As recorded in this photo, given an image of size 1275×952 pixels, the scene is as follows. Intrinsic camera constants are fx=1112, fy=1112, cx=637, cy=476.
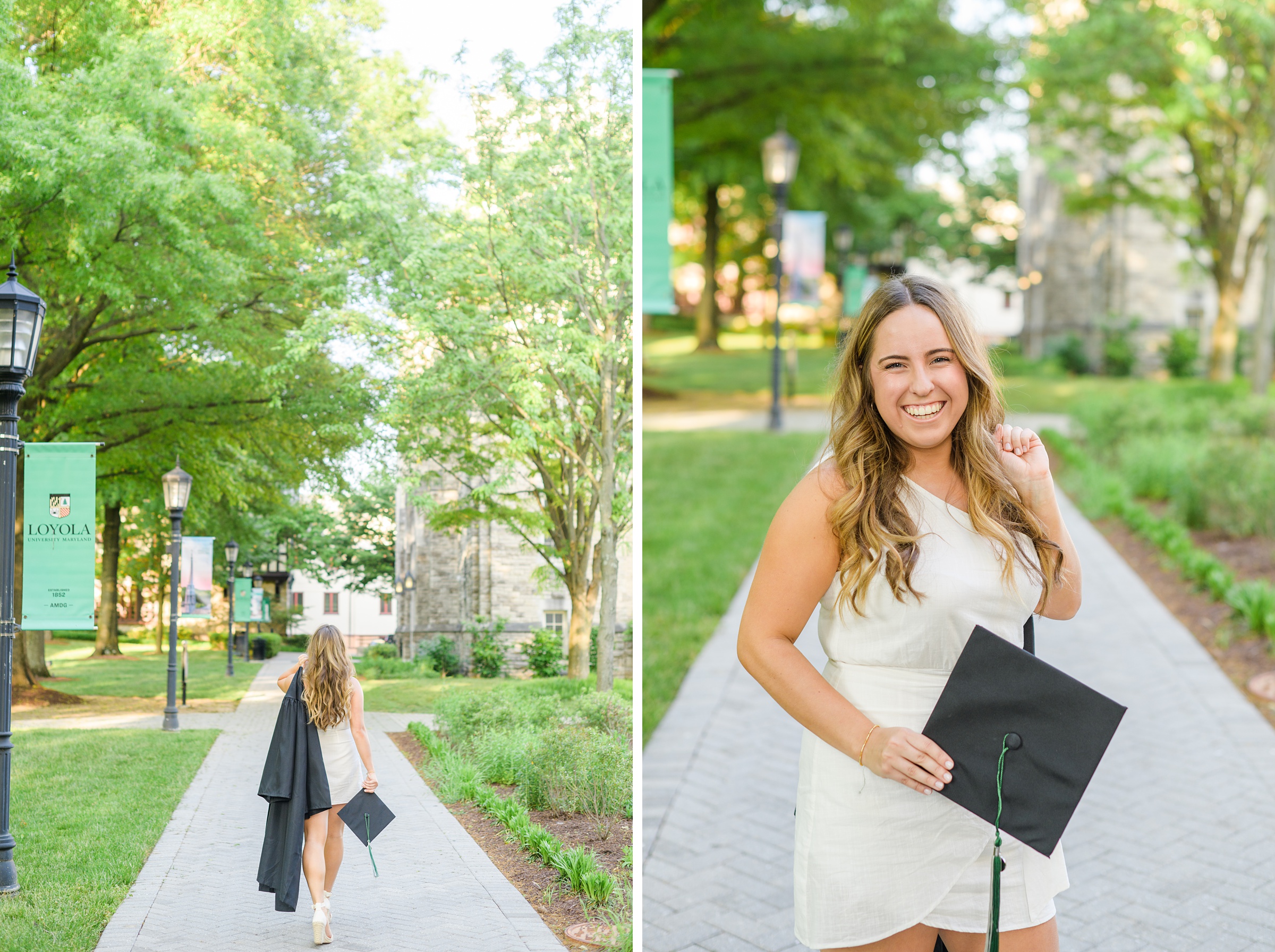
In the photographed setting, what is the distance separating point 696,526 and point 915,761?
9364 mm

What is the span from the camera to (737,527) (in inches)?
458

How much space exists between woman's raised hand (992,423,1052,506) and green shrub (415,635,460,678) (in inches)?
69.0

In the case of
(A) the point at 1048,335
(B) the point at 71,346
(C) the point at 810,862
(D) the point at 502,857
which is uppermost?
(A) the point at 1048,335

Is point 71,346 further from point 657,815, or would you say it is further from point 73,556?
point 657,815

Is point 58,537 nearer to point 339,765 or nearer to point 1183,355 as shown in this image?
point 339,765

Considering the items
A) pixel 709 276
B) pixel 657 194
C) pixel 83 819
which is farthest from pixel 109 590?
pixel 709 276

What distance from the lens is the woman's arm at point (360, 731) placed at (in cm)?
309

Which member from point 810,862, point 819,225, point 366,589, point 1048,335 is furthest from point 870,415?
point 1048,335

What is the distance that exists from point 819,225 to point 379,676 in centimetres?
2010

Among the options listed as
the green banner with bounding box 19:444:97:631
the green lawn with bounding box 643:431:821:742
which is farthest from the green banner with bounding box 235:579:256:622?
the green lawn with bounding box 643:431:821:742

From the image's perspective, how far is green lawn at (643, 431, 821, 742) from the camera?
26.5 feet

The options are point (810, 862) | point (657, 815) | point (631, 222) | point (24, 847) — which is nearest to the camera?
point (810, 862)

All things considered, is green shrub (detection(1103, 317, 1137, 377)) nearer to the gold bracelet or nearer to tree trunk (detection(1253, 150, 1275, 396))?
tree trunk (detection(1253, 150, 1275, 396))

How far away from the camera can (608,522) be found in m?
3.51
